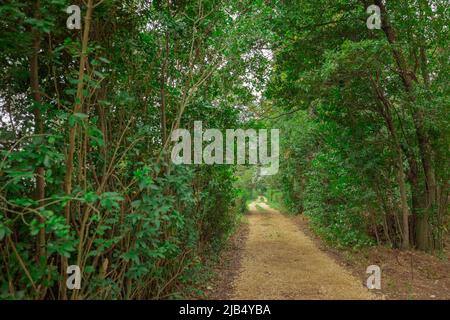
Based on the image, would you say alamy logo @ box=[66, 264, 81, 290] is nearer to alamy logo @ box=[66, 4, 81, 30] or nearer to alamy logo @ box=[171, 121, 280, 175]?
alamy logo @ box=[171, 121, 280, 175]

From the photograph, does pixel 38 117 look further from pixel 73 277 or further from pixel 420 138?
pixel 420 138

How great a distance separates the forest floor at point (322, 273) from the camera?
5.62 m

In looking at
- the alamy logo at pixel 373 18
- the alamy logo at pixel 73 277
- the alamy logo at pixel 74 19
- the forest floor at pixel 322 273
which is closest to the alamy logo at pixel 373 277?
the forest floor at pixel 322 273

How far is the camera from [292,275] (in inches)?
269

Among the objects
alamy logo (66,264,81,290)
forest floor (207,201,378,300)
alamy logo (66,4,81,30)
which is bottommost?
forest floor (207,201,378,300)

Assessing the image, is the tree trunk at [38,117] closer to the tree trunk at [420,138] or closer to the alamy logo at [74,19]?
the alamy logo at [74,19]

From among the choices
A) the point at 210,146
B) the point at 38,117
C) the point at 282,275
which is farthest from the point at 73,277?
the point at 282,275

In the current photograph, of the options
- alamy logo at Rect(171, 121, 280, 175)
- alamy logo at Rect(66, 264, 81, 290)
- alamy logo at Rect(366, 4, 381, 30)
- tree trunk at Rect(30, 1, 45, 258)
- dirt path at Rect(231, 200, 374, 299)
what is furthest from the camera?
alamy logo at Rect(366, 4, 381, 30)

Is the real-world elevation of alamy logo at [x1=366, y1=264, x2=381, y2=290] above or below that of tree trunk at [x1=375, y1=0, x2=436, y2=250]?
below

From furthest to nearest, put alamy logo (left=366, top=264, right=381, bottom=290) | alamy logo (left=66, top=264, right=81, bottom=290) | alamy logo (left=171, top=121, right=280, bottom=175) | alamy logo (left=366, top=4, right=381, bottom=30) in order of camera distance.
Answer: alamy logo (left=366, top=4, right=381, bottom=30), alamy logo (left=366, top=264, right=381, bottom=290), alamy logo (left=171, top=121, right=280, bottom=175), alamy logo (left=66, top=264, right=81, bottom=290)

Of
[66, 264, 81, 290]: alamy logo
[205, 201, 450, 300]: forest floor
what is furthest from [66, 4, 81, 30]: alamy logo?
[205, 201, 450, 300]: forest floor

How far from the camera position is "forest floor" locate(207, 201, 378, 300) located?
18.4 ft
